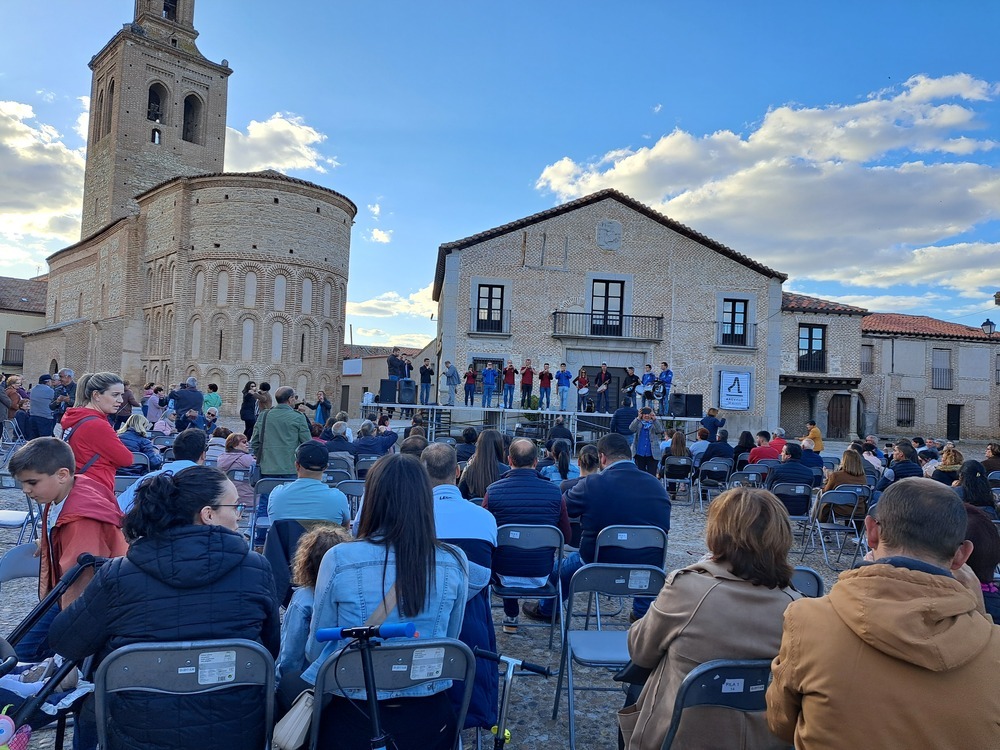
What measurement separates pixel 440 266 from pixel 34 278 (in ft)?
171

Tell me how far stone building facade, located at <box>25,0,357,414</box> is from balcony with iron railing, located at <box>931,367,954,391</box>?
3007 centimetres

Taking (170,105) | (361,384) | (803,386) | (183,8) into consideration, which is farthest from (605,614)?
(183,8)

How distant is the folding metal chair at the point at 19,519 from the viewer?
498 centimetres

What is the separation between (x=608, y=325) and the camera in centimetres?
2434

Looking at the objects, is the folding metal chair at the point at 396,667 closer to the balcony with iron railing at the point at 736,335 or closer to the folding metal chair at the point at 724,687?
the folding metal chair at the point at 724,687

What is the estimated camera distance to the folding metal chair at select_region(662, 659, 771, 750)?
6.93ft

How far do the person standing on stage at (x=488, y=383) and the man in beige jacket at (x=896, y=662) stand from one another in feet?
62.7

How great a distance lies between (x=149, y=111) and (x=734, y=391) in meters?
39.4

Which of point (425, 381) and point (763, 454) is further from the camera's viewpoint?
point (425, 381)

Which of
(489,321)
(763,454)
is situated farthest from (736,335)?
(763,454)

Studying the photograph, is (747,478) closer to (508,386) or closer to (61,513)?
(61,513)

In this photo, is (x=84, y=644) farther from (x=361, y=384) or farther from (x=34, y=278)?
(x=34, y=278)

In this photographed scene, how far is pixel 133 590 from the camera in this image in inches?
85.9

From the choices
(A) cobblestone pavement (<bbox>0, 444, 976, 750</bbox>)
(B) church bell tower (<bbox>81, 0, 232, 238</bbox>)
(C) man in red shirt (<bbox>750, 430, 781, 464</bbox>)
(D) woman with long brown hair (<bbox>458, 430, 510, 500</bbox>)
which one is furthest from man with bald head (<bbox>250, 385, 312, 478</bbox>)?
(B) church bell tower (<bbox>81, 0, 232, 238</bbox>)
